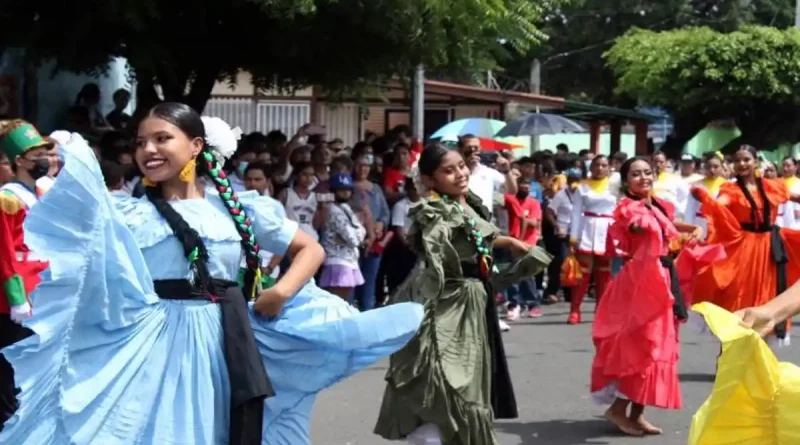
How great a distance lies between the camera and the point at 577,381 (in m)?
10.6

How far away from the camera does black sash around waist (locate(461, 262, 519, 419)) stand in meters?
7.14

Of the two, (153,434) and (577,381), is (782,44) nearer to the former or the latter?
(577,381)

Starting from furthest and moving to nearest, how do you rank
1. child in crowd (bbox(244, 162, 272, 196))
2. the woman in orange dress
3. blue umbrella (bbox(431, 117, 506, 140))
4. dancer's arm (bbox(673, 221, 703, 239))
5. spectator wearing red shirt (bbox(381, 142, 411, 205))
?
1. blue umbrella (bbox(431, 117, 506, 140))
2. spectator wearing red shirt (bbox(381, 142, 411, 205))
3. child in crowd (bbox(244, 162, 272, 196))
4. the woman in orange dress
5. dancer's arm (bbox(673, 221, 703, 239))

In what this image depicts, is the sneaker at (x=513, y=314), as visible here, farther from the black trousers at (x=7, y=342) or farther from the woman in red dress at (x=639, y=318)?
the black trousers at (x=7, y=342)

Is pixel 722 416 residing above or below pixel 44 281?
below

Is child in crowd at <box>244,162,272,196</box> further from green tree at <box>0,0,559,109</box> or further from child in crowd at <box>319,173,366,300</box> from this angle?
green tree at <box>0,0,559,109</box>

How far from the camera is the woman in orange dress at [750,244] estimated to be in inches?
402

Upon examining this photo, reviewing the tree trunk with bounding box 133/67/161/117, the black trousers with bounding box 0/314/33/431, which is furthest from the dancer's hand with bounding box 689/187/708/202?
the black trousers with bounding box 0/314/33/431

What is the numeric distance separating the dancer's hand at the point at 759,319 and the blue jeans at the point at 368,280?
361 inches

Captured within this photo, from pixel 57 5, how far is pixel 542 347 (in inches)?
186

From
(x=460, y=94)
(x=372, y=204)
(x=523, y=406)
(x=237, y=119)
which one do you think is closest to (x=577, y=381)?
(x=523, y=406)

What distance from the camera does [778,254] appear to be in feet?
33.7

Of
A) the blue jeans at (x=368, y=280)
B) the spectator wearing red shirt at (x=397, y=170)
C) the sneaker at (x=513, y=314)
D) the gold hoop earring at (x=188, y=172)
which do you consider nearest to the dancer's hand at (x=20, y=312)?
the gold hoop earring at (x=188, y=172)

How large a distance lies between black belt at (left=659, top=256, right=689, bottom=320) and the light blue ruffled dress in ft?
13.2
